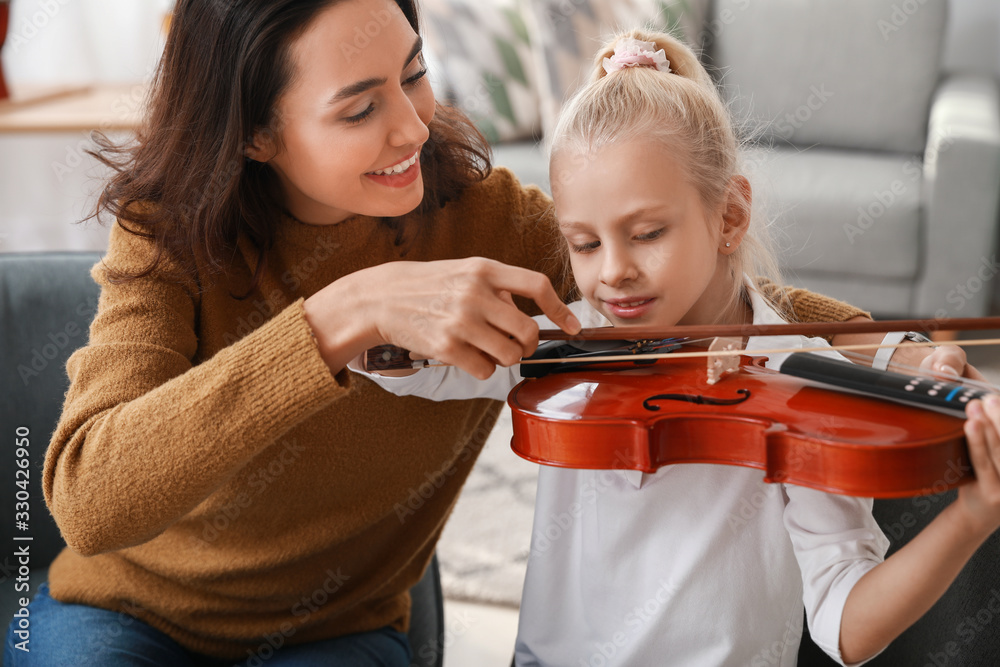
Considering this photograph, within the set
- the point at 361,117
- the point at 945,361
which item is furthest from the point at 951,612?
the point at 361,117

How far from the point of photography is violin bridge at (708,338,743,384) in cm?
100

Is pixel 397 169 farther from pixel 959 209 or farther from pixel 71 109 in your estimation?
pixel 71 109

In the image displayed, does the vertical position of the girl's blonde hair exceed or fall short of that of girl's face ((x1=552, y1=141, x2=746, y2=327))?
it exceeds it

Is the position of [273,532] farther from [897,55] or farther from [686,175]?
[897,55]

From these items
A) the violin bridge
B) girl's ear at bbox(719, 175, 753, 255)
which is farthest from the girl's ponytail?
the violin bridge

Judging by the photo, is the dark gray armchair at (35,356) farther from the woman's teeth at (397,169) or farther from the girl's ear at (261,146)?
the woman's teeth at (397,169)

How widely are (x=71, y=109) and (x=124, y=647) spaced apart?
2.31m

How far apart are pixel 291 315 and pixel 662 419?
0.40 m

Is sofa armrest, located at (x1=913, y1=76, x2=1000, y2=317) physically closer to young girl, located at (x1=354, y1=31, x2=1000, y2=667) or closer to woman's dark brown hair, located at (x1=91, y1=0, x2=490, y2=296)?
young girl, located at (x1=354, y1=31, x2=1000, y2=667)

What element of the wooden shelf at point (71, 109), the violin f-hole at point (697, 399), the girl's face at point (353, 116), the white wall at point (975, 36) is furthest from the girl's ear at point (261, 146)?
the white wall at point (975, 36)

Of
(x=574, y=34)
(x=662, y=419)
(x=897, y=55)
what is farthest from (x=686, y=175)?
(x=897, y=55)

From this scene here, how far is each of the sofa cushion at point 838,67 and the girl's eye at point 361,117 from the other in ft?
7.20

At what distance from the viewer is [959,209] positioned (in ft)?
8.70

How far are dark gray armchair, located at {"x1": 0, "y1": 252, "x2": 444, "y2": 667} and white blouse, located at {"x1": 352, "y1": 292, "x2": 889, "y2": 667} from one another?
36 cm
